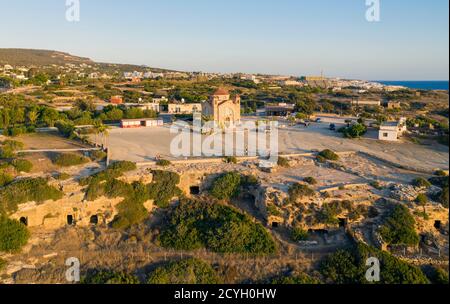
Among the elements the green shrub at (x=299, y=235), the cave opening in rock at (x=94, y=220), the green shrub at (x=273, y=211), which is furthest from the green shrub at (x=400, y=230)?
the cave opening in rock at (x=94, y=220)

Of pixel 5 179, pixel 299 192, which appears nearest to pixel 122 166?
pixel 5 179

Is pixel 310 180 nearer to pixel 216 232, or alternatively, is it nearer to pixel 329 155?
pixel 329 155

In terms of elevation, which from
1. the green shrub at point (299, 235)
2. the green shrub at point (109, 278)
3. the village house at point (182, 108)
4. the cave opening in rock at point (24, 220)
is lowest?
the green shrub at point (109, 278)

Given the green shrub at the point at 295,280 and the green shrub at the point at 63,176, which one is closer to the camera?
the green shrub at the point at 295,280

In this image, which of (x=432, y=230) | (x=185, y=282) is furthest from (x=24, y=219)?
(x=432, y=230)

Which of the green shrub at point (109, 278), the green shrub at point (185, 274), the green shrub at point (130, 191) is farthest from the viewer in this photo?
the green shrub at point (130, 191)

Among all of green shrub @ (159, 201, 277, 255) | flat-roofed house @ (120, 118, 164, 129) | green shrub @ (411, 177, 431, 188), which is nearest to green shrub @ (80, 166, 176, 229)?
green shrub @ (159, 201, 277, 255)

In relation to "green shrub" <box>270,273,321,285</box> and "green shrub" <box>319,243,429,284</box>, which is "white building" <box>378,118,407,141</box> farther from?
"green shrub" <box>270,273,321,285</box>

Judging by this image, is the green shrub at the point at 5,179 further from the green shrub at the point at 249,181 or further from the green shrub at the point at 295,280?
the green shrub at the point at 295,280
